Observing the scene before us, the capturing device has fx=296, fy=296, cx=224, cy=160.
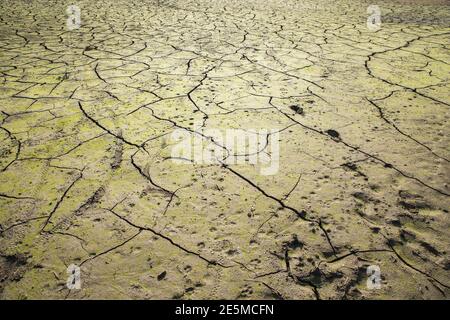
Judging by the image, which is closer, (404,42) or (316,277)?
(316,277)

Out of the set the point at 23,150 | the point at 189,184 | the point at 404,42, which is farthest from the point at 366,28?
the point at 23,150

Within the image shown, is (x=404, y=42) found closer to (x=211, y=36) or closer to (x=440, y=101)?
(x=440, y=101)

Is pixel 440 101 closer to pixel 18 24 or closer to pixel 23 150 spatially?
pixel 23 150

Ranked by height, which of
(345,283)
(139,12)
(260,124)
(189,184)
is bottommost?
(345,283)

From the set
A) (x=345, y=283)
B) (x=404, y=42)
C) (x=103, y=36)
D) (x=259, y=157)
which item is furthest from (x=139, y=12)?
(x=345, y=283)

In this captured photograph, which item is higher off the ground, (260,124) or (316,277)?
(260,124)

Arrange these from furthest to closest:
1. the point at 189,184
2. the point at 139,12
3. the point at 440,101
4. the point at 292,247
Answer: the point at 139,12, the point at 440,101, the point at 189,184, the point at 292,247

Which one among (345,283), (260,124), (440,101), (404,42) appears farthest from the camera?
(404,42)
